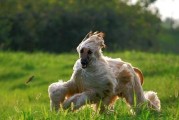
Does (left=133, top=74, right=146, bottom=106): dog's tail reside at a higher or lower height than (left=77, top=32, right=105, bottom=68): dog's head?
lower

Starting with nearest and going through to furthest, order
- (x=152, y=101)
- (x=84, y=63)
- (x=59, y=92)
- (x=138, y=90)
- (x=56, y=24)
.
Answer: (x=84, y=63), (x=59, y=92), (x=138, y=90), (x=152, y=101), (x=56, y=24)

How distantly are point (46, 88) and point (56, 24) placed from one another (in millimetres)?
21310

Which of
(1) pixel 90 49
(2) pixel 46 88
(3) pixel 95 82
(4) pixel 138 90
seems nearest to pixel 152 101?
(4) pixel 138 90

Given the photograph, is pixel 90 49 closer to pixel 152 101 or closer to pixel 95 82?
pixel 95 82

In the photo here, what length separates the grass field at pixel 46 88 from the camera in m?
6.83

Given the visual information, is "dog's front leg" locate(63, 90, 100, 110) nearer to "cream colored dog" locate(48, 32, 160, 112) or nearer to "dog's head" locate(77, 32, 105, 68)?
"cream colored dog" locate(48, 32, 160, 112)

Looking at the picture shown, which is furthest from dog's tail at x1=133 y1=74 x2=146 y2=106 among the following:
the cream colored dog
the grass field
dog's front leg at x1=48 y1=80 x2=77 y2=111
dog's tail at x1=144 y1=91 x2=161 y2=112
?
dog's front leg at x1=48 y1=80 x2=77 y2=111

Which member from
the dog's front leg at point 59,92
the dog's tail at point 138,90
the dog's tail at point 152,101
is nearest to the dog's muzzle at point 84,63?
the dog's front leg at point 59,92

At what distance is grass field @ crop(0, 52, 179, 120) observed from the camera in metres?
6.83

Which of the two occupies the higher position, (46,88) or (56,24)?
(56,24)

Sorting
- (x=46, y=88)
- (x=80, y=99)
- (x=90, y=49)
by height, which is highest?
(x=90, y=49)

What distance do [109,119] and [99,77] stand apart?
0.45 m

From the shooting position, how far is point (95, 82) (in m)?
6.85

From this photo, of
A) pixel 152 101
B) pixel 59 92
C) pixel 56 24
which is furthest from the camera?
pixel 56 24
